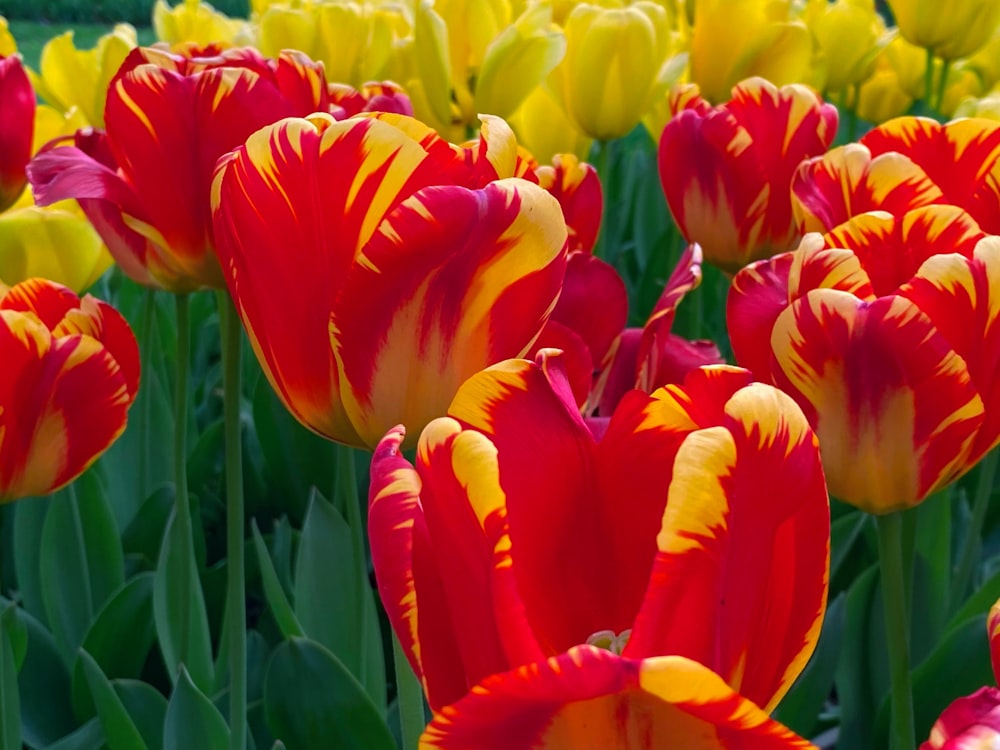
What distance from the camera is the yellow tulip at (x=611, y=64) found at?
1299 mm

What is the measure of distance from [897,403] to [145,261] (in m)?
0.50

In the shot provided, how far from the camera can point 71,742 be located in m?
0.93

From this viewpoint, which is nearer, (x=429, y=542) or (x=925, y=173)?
(x=429, y=542)

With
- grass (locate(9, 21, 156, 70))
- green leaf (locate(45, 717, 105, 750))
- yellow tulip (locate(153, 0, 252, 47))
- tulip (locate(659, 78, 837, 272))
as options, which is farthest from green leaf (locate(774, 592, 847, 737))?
grass (locate(9, 21, 156, 70))

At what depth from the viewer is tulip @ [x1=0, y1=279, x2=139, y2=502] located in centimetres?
66

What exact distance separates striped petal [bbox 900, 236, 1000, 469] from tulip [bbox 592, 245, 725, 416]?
0.30 feet

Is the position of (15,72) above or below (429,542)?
below

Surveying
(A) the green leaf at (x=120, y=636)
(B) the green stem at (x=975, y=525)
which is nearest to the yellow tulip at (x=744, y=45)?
(B) the green stem at (x=975, y=525)

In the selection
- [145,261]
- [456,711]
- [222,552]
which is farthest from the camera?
[222,552]

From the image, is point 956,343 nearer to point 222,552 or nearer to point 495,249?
point 495,249

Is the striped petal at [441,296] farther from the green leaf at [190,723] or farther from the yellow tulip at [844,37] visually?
the yellow tulip at [844,37]

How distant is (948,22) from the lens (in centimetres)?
157

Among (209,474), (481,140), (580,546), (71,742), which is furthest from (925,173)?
(209,474)

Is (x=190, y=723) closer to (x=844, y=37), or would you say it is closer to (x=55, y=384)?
(x=55, y=384)
